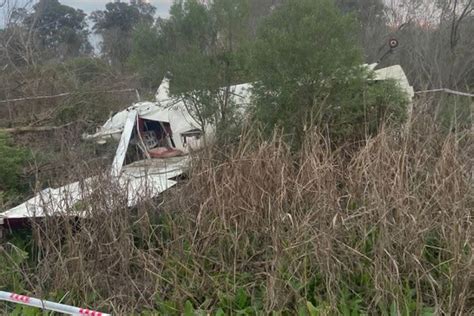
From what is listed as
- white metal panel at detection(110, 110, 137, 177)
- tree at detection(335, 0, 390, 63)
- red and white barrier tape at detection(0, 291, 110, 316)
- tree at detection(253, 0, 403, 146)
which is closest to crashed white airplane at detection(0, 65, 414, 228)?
white metal panel at detection(110, 110, 137, 177)

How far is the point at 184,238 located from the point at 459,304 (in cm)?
205

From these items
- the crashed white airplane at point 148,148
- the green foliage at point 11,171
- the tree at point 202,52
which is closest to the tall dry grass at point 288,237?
the crashed white airplane at point 148,148

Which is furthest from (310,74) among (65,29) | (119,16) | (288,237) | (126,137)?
(119,16)

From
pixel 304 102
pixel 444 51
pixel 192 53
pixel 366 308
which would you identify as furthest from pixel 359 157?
pixel 444 51

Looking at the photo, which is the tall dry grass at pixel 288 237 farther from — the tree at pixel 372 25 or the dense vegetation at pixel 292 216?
the tree at pixel 372 25

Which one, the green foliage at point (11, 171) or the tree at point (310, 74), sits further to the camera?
the green foliage at point (11, 171)

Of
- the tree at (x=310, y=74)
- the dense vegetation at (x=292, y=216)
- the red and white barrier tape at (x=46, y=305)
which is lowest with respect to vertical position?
the red and white barrier tape at (x=46, y=305)

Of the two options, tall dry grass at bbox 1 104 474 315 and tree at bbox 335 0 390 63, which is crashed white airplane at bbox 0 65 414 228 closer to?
tall dry grass at bbox 1 104 474 315

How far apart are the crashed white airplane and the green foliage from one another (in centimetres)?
128

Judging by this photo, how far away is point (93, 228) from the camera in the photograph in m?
4.30

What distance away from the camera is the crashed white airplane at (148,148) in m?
4.60

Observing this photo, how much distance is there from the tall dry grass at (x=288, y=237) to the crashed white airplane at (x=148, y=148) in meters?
0.18

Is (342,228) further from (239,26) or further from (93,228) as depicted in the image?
(239,26)

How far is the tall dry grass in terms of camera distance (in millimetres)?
3473
